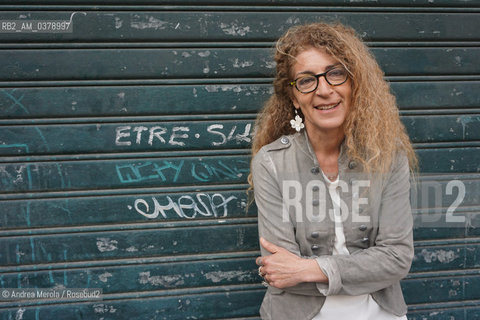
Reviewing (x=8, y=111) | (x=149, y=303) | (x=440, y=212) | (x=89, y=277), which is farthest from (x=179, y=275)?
(x=440, y=212)

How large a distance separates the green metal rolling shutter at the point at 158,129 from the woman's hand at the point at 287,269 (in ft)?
3.58

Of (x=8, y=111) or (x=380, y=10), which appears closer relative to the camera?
(x=8, y=111)

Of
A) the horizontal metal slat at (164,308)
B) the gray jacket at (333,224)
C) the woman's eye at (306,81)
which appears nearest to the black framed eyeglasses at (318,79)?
the woman's eye at (306,81)

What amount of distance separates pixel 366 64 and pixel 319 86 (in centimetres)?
36

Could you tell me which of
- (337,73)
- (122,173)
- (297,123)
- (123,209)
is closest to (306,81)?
(337,73)

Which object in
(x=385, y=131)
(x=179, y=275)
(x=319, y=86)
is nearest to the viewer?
(x=319, y=86)

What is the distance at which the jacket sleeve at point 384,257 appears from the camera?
201 cm

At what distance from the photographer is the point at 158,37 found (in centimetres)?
302

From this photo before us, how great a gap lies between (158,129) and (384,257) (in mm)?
1940

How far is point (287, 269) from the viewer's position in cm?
204

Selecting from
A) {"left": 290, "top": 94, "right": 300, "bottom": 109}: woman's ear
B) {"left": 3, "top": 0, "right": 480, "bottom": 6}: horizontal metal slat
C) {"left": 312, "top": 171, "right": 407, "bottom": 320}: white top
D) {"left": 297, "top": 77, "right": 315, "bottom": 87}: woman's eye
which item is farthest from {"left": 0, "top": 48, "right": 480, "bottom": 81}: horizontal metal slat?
{"left": 312, "top": 171, "right": 407, "bottom": 320}: white top

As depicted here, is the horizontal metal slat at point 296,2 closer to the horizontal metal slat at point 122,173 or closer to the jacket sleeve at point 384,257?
the horizontal metal slat at point 122,173

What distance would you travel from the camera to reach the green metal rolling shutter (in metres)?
2.99

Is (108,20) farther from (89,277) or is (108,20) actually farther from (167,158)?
(89,277)
